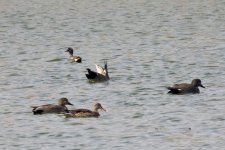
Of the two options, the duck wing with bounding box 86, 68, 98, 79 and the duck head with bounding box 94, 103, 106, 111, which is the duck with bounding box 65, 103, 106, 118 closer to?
the duck head with bounding box 94, 103, 106, 111

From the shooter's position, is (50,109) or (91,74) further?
(91,74)

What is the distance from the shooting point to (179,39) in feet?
174

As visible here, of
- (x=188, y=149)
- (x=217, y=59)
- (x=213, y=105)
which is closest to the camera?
(x=188, y=149)

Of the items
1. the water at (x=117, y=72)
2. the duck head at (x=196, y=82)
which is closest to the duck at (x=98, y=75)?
the water at (x=117, y=72)

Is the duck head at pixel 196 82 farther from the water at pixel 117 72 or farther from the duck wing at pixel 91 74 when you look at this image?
the duck wing at pixel 91 74

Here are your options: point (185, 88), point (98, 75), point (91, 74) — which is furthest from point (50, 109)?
point (98, 75)

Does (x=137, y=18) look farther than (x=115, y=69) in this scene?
Yes

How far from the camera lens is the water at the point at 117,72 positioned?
28422 millimetres

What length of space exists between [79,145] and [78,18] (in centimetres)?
3957

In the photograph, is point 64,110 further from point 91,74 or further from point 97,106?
point 91,74

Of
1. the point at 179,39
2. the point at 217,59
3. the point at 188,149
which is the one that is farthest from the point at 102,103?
the point at 179,39

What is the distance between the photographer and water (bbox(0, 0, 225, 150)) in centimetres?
2842

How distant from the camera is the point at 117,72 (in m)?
41.9

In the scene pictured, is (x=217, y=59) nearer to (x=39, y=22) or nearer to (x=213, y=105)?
(x=213, y=105)
